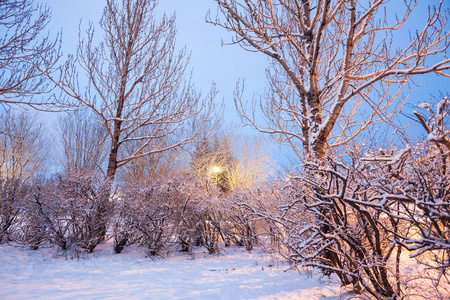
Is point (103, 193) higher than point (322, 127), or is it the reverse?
point (322, 127)

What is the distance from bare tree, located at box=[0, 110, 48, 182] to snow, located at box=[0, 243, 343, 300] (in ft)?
28.6

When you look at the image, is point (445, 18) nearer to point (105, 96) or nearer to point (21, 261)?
point (105, 96)

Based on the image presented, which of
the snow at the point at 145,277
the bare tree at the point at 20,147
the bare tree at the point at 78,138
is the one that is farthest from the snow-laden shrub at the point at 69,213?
the bare tree at the point at 78,138

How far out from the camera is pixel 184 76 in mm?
8969

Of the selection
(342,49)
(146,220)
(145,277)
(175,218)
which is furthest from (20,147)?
(342,49)

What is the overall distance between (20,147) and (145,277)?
1349 cm

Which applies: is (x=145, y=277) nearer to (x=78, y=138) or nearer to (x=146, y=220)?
(x=146, y=220)

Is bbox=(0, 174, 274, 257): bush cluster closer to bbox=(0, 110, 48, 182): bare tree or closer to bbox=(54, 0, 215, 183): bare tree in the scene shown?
bbox=(54, 0, 215, 183): bare tree

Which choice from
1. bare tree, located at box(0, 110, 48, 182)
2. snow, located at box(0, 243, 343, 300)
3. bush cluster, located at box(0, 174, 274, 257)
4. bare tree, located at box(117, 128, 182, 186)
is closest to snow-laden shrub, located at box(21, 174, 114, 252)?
bush cluster, located at box(0, 174, 274, 257)

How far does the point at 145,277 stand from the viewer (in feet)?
14.1

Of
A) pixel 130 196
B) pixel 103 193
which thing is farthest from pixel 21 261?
pixel 130 196

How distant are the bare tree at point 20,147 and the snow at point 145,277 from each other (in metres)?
8.72

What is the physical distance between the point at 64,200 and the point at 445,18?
873 centimetres

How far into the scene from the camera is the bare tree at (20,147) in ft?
40.8
